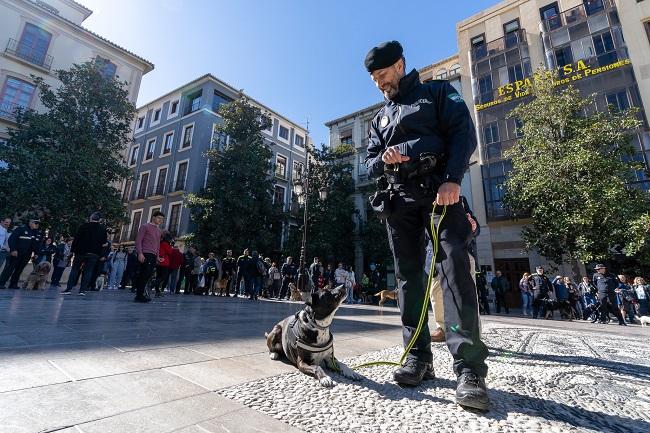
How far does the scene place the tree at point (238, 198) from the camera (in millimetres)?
19203

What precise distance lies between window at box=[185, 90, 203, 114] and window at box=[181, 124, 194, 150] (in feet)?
5.05

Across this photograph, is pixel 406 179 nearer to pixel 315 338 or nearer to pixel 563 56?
pixel 315 338

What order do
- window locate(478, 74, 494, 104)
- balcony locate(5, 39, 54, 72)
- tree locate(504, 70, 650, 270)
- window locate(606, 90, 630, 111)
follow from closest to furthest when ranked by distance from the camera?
tree locate(504, 70, 650, 270), window locate(606, 90, 630, 111), balcony locate(5, 39, 54, 72), window locate(478, 74, 494, 104)

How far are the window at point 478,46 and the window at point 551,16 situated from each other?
3416 millimetres

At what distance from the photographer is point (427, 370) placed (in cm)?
190

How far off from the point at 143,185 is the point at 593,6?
Result: 34.7 m

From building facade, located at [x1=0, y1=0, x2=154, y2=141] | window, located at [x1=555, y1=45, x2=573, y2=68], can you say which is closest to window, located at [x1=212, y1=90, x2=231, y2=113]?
building facade, located at [x1=0, y1=0, x2=154, y2=141]

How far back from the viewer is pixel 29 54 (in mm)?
18609

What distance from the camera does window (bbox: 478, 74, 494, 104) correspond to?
63.9 feet

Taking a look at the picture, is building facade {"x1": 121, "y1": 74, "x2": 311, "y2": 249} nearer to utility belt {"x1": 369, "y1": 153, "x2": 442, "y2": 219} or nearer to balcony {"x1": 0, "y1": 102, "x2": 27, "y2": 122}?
balcony {"x1": 0, "y1": 102, "x2": 27, "y2": 122}

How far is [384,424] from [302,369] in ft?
2.76

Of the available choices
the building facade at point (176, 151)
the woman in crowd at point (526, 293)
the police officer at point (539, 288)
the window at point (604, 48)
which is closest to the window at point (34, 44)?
the building facade at point (176, 151)

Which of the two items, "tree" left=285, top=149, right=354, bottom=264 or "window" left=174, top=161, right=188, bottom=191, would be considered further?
"window" left=174, top=161, right=188, bottom=191

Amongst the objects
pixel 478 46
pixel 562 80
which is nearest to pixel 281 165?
pixel 478 46
